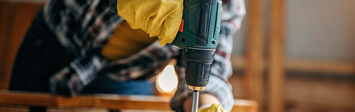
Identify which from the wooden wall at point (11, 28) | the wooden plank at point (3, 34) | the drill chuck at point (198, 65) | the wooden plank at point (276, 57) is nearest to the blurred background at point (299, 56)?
the wooden plank at point (276, 57)

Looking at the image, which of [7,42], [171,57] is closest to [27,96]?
[171,57]

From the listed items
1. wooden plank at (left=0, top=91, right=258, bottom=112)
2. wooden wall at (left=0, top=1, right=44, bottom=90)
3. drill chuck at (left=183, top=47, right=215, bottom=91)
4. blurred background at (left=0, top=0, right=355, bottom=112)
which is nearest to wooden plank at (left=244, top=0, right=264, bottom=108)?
blurred background at (left=0, top=0, right=355, bottom=112)

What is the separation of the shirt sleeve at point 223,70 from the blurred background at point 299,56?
3.30ft

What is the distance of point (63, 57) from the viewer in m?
0.64

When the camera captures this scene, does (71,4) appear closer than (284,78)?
Yes

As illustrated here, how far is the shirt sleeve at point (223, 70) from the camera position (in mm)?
496

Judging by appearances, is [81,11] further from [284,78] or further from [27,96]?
[284,78]

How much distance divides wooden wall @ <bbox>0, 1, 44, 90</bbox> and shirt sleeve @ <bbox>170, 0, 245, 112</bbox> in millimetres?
1667

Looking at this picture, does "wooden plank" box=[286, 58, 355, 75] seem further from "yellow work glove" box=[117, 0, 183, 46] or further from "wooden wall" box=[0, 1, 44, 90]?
"wooden wall" box=[0, 1, 44, 90]

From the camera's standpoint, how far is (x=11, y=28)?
1.78 meters

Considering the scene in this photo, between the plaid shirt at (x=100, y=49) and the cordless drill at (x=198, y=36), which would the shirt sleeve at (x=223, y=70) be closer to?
the plaid shirt at (x=100, y=49)

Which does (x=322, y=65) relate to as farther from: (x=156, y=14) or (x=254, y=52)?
(x=156, y=14)

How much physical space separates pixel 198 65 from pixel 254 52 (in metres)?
1.20

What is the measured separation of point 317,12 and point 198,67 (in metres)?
1.39
